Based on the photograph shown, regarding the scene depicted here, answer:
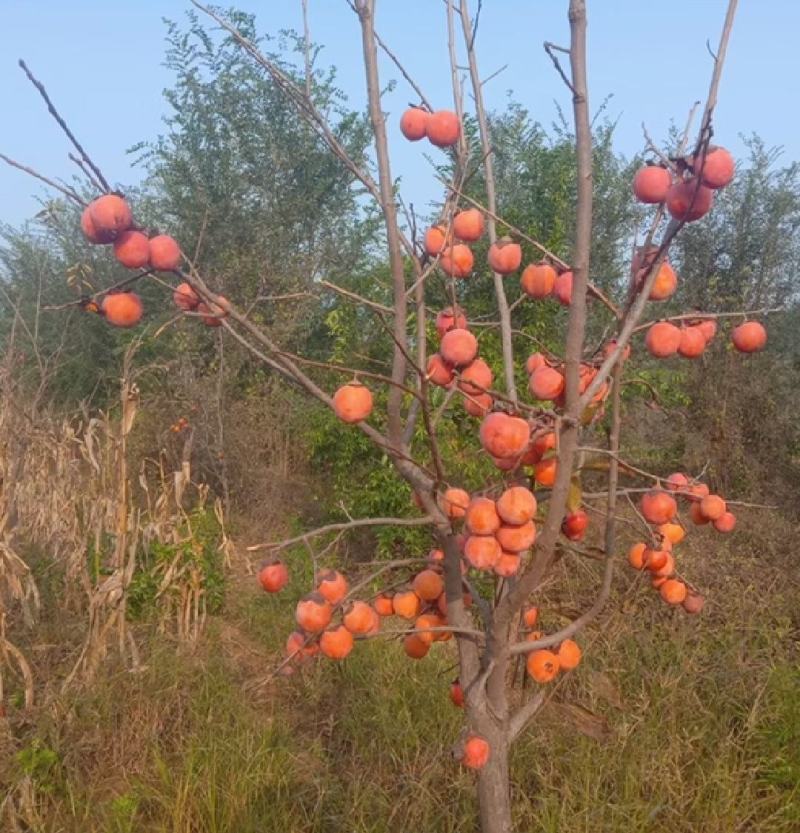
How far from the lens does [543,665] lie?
156 cm

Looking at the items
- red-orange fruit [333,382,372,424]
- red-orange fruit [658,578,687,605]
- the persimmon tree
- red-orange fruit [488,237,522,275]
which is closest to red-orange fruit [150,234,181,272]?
the persimmon tree

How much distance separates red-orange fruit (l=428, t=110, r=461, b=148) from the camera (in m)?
1.43

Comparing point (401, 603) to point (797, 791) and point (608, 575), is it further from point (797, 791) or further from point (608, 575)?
point (797, 791)

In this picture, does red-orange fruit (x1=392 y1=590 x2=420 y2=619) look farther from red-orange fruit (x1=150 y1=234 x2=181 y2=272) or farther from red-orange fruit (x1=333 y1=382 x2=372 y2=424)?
red-orange fruit (x1=150 y1=234 x2=181 y2=272)

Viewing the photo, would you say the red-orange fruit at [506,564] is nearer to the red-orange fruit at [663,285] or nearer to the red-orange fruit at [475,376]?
the red-orange fruit at [475,376]

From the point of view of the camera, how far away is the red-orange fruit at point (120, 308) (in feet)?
4.20

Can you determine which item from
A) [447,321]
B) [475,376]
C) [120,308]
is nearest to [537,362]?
[475,376]

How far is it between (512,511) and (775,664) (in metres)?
2.64

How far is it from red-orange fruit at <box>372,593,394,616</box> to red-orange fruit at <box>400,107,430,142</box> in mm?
826

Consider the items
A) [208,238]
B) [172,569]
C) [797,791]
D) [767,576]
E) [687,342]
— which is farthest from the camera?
[208,238]

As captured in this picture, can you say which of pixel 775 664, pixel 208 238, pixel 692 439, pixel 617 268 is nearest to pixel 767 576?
pixel 775 664

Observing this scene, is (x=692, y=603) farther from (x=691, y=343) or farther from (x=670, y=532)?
(x=691, y=343)

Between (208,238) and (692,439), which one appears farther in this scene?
(208,238)

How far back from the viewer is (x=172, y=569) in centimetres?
398
